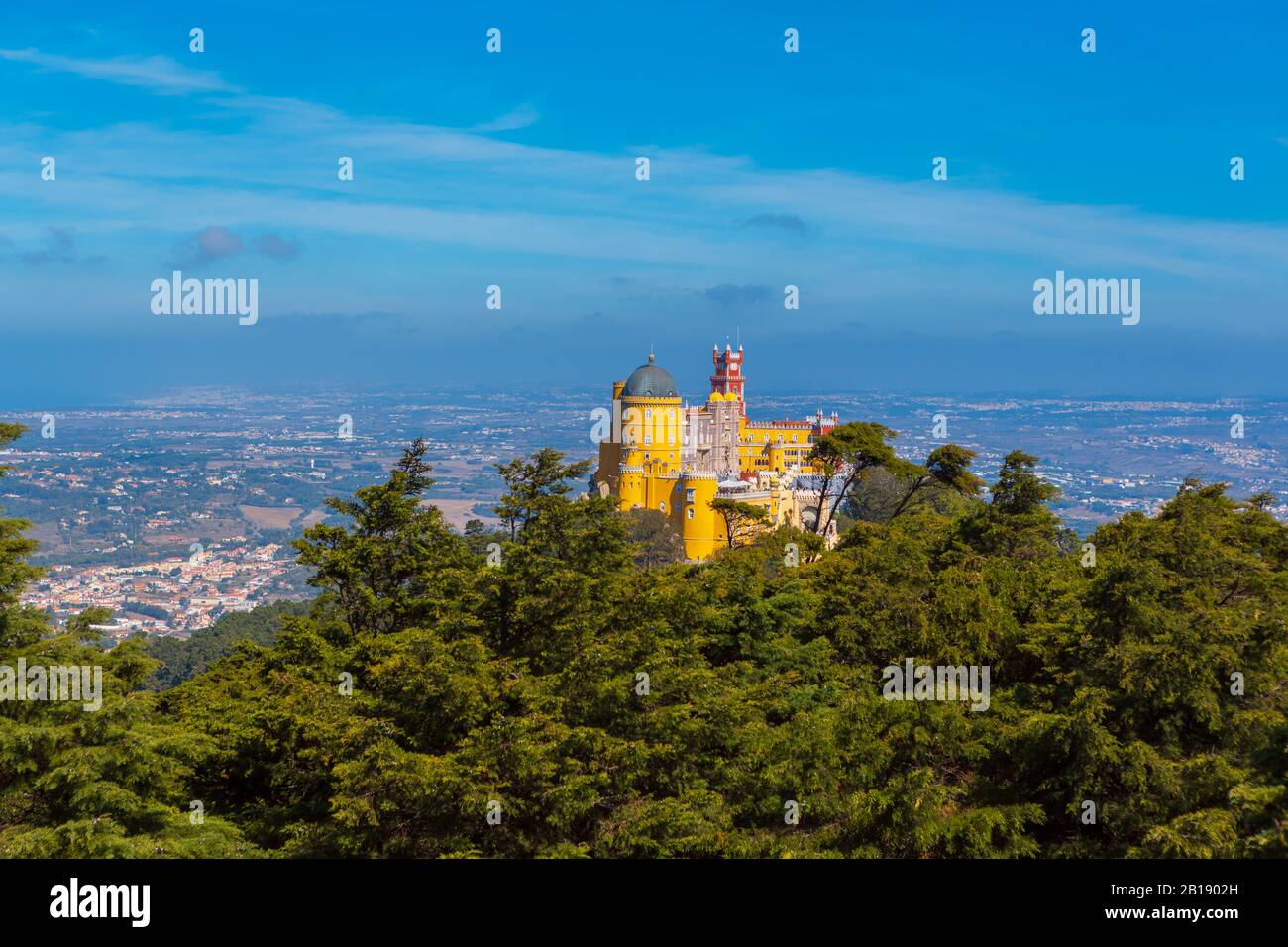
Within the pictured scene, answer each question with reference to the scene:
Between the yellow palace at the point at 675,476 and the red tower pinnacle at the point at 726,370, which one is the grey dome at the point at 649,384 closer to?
the yellow palace at the point at 675,476

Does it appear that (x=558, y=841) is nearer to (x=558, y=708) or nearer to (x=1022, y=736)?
(x=558, y=708)

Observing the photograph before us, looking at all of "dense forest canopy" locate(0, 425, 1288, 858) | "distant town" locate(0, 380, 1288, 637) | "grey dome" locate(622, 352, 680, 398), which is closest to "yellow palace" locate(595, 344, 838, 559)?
"grey dome" locate(622, 352, 680, 398)

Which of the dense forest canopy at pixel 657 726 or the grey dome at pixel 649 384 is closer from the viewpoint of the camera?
the dense forest canopy at pixel 657 726

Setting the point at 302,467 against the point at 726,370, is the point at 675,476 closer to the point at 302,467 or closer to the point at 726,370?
the point at 726,370

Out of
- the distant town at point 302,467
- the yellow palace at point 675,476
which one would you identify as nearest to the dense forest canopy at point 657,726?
the yellow palace at point 675,476

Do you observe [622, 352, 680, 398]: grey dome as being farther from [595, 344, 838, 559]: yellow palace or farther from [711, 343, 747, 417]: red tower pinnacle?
[711, 343, 747, 417]: red tower pinnacle

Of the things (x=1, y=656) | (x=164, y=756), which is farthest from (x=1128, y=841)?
(x=1, y=656)

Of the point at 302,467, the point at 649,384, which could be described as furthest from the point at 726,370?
the point at 302,467
